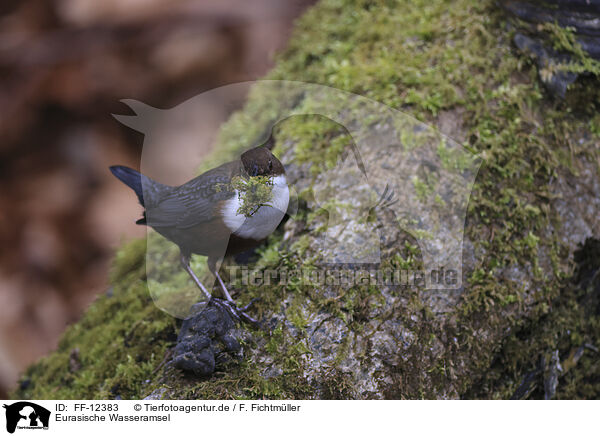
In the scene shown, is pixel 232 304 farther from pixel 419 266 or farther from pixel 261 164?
pixel 419 266

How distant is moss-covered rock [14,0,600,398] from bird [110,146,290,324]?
0.81ft

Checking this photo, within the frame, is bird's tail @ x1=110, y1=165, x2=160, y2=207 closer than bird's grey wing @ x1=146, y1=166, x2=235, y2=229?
No

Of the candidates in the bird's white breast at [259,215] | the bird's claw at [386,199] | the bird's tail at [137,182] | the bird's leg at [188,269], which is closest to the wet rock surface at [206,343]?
the bird's leg at [188,269]

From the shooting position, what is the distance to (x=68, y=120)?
2207 mm

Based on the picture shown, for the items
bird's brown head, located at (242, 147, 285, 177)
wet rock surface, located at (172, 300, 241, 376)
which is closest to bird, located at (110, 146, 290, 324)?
bird's brown head, located at (242, 147, 285, 177)

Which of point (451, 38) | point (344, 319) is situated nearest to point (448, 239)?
point (344, 319)

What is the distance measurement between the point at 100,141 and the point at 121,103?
0.89ft

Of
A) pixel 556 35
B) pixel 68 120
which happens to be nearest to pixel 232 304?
pixel 68 120

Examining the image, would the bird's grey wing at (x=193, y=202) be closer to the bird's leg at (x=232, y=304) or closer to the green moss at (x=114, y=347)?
the bird's leg at (x=232, y=304)

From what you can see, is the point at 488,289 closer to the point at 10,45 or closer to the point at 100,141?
the point at 100,141

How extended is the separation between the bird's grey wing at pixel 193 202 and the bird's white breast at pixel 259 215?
43 millimetres

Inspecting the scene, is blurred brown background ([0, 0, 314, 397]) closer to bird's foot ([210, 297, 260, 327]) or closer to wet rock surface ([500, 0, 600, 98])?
bird's foot ([210, 297, 260, 327])

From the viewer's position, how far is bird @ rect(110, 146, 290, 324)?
4.33ft
